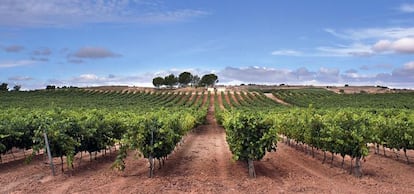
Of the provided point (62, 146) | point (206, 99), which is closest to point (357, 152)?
point (62, 146)

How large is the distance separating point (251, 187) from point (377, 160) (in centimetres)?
1060

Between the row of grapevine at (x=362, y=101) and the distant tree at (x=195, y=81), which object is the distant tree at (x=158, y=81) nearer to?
the distant tree at (x=195, y=81)

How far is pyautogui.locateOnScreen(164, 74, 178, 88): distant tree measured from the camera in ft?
468

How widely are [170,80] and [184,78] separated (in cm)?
766

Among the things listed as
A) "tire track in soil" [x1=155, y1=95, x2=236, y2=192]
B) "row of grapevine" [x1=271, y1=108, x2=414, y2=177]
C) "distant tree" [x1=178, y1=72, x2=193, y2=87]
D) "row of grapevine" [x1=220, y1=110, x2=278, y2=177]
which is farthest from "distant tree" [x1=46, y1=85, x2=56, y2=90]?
"row of grapevine" [x1=220, y1=110, x2=278, y2=177]

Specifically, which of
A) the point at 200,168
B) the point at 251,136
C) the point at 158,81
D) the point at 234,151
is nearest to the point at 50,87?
the point at 158,81

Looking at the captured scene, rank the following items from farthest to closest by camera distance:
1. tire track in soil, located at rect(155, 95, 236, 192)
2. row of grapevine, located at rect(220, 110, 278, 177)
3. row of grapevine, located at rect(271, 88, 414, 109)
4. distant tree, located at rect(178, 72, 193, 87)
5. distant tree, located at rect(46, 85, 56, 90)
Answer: distant tree, located at rect(178, 72, 193, 87), distant tree, located at rect(46, 85, 56, 90), row of grapevine, located at rect(271, 88, 414, 109), row of grapevine, located at rect(220, 110, 278, 177), tire track in soil, located at rect(155, 95, 236, 192)

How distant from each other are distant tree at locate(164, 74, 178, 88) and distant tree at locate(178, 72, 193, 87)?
315cm

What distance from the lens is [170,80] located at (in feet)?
468

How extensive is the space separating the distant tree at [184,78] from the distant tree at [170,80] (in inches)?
124

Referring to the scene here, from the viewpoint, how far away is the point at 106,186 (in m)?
14.3

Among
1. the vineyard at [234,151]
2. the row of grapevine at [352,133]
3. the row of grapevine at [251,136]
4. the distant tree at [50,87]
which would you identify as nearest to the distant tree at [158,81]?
the distant tree at [50,87]

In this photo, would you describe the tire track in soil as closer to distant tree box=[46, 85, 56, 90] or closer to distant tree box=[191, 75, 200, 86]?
distant tree box=[46, 85, 56, 90]

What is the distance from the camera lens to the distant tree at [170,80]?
142625mm
